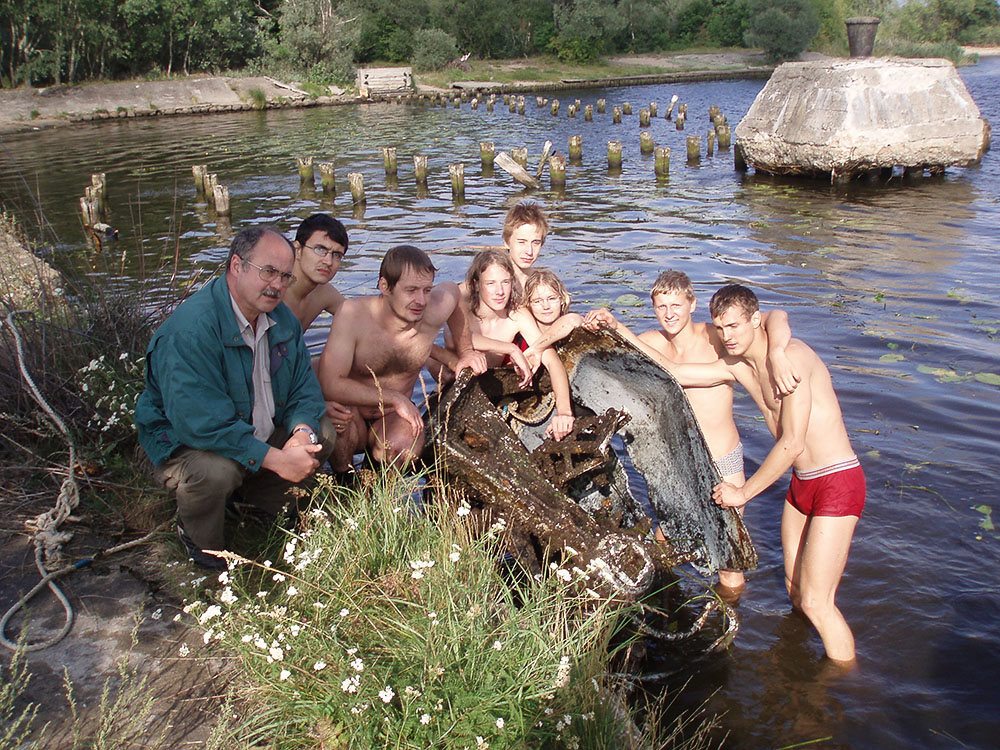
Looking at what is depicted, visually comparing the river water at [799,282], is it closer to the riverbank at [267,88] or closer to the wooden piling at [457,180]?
the wooden piling at [457,180]

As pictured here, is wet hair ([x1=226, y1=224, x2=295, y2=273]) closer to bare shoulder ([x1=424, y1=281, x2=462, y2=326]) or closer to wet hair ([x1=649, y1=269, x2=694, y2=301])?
bare shoulder ([x1=424, y1=281, x2=462, y2=326])

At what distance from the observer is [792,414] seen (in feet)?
14.8

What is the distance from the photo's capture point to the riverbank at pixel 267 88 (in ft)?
133

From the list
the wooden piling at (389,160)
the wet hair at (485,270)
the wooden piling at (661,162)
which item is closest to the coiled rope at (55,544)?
the wet hair at (485,270)

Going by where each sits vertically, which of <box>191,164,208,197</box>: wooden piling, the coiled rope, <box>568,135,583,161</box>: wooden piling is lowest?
the coiled rope

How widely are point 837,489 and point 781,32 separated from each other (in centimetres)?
7326

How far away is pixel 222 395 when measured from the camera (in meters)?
4.21

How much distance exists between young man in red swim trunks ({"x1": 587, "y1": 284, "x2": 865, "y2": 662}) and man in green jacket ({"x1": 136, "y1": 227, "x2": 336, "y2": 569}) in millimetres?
1971

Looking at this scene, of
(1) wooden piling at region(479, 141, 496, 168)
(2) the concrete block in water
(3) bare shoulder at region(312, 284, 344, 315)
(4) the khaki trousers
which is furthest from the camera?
(1) wooden piling at region(479, 141, 496, 168)

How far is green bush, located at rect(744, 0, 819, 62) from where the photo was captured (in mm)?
67875

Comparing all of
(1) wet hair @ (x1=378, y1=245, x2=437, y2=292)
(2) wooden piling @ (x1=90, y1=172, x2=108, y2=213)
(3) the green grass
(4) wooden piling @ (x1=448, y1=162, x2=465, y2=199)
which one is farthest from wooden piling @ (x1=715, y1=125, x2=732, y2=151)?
(3) the green grass

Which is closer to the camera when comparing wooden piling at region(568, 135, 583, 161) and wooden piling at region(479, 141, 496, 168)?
wooden piling at region(479, 141, 496, 168)

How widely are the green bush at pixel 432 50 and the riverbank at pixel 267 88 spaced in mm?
1398

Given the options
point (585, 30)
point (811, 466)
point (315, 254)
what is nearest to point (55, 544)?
point (315, 254)
